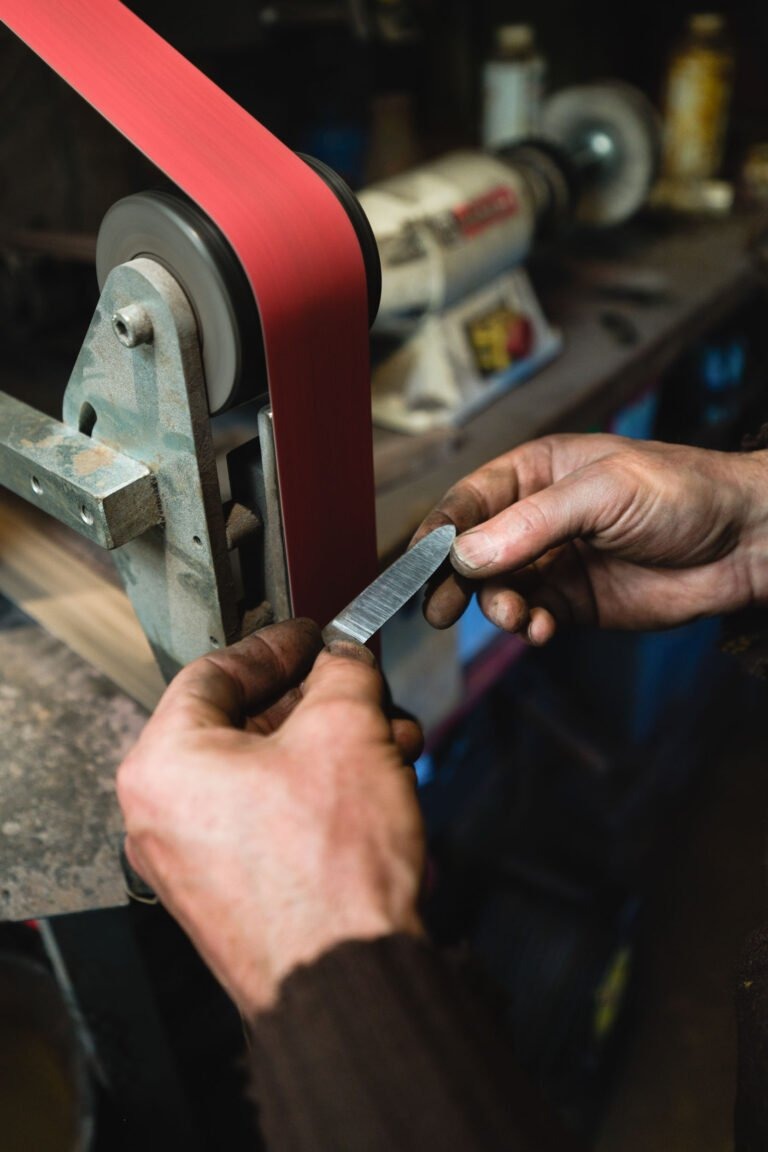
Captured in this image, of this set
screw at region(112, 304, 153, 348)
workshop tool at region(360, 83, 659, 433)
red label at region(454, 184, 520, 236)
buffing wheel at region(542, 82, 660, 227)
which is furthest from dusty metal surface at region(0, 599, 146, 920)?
buffing wheel at region(542, 82, 660, 227)

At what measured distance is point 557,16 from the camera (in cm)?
201

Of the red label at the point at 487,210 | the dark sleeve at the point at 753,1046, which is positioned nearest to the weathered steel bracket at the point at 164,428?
the dark sleeve at the point at 753,1046

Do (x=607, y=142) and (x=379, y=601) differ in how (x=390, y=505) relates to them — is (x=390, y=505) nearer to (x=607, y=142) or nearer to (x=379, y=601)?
(x=379, y=601)

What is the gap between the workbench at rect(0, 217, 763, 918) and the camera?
68 cm

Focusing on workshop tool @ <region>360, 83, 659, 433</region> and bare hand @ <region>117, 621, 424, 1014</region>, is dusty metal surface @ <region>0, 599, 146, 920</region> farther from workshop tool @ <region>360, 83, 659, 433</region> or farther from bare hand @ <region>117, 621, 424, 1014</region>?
workshop tool @ <region>360, 83, 659, 433</region>

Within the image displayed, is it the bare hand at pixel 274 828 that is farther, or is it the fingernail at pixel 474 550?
the fingernail at pixel 474 550

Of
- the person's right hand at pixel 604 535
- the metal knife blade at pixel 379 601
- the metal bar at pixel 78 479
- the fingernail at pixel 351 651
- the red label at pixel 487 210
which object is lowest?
the person's right hand at pixel 604 535

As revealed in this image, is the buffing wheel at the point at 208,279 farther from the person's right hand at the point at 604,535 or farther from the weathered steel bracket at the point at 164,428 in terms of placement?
the person's right hand at the point at 604,535

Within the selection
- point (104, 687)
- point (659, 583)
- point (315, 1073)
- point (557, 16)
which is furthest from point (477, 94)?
point (315, 1073)

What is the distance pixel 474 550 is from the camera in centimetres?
67

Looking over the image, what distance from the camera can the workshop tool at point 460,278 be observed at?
1.09 metres

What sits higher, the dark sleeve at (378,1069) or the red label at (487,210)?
the red label at (487,210)

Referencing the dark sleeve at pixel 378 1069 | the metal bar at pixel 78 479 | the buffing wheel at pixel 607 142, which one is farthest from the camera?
the buffing wheel at pixel 607 142

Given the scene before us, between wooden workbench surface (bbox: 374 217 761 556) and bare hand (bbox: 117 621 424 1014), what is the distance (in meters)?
0.39
